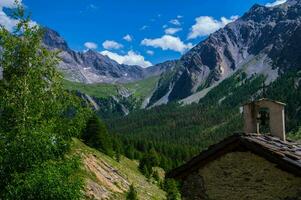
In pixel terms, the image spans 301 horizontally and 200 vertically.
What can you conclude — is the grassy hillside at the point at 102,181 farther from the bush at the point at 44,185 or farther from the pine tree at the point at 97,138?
the bush at the point at 44,185

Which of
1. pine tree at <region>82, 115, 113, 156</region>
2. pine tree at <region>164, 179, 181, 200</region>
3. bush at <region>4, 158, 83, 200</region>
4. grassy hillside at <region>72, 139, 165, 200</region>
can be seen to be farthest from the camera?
pine tree at <region>82, 115, 113, 156</region>

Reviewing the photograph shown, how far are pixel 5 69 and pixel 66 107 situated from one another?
3.91 metres

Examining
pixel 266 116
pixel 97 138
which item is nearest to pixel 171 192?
pixel 97 138

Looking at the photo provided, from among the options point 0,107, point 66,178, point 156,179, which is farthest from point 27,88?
point 156,179

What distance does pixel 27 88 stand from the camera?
1073 inches

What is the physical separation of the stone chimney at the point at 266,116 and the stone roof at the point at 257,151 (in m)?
0.65

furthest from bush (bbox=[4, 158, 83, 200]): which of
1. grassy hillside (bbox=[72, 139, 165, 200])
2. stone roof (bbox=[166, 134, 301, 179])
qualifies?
grassy hillside (bbox=[72, 139, 165, 200])

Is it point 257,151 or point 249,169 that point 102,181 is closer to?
point 249,169

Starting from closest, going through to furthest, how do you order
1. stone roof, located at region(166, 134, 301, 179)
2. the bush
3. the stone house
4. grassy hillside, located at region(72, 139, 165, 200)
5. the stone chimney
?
stone roof, located at region(166, 134, 301, 179)
the stone house
the stone chimney
the bush
grassy hillside, located at region(72, 139, 165, 200)

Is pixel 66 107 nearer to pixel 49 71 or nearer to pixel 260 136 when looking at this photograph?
pixel 49 71

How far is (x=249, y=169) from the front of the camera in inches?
784

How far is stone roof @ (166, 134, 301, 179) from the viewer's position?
61.9 feet

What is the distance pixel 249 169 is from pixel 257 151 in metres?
0.84

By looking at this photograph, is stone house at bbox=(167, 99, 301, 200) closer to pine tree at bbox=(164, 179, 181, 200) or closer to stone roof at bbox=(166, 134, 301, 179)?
stone roof at bbox=(166, 134, 301, 179)
